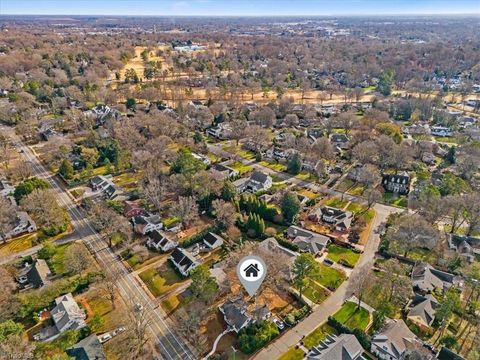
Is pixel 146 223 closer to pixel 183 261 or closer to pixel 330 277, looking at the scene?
pixel 183 261

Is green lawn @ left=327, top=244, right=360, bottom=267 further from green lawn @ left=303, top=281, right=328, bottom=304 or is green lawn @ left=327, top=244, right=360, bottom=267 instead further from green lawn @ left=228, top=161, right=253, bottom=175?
green lawn @ left=228, top=161, right=253, bottom=175

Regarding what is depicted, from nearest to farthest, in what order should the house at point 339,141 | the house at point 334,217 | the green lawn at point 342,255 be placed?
the green lawn at point 342,255 → the house at point 334,217 → the house at point 339,141

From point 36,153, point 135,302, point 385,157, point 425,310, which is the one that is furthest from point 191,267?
point 36,153

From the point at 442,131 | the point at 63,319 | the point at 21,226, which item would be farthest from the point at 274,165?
the point at 442,131

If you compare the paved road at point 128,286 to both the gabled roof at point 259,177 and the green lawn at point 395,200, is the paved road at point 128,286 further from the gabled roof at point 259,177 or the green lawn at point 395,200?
the green lawn at point 395,200

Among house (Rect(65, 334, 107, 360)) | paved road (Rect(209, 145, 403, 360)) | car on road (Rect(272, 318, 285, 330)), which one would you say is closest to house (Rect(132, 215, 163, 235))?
house (Rect(65, 334, 107, 360))

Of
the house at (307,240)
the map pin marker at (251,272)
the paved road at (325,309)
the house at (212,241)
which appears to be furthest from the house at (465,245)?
the house at (212,241)

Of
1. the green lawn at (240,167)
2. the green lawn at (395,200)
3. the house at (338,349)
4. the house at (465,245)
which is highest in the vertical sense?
the house at (338,349)
